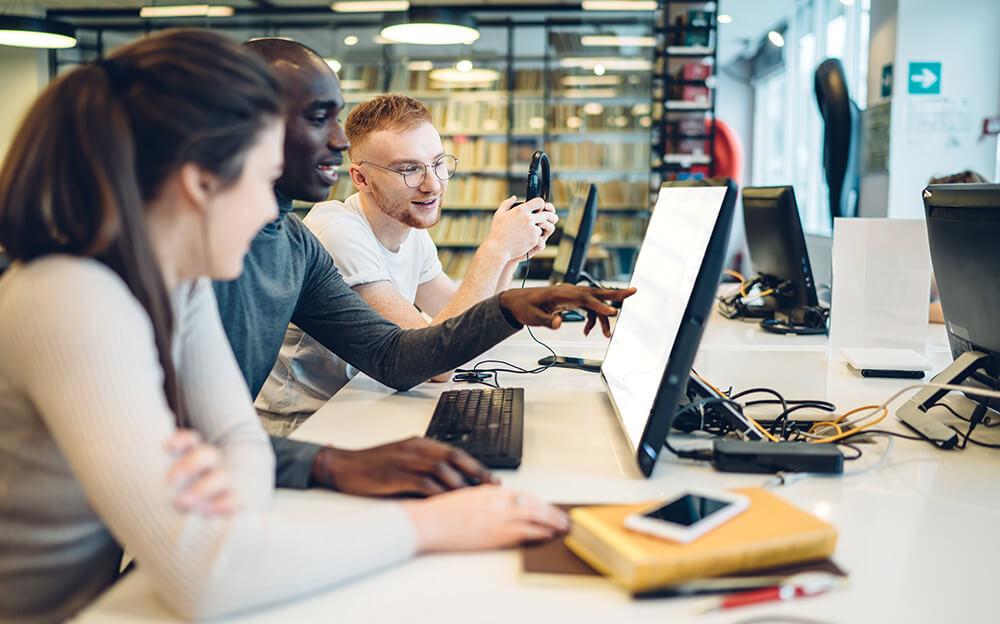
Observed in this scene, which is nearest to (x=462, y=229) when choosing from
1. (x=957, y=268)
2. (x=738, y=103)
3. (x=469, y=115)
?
(x=469, y=115)

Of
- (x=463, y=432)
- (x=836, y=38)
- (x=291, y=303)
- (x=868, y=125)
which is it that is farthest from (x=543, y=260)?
(x=836, y=38)

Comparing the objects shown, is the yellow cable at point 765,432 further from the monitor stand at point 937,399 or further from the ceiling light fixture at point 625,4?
the ceiling light fixture at point 625,4

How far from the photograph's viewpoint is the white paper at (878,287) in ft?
6.40

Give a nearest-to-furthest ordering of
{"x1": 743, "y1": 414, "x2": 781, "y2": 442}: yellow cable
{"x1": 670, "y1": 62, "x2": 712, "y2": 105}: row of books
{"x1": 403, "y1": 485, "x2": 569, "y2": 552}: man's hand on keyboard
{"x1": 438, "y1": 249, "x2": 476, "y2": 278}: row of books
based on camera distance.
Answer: {"x1": 403, "y1": 485, "x2": 569, "y2": 552}: man's hand on keyboard < {"x1": 743, "y1": 414, "x2": 781, "y2": 442}: yellow cable < {"x1": 670, "y1": 62, "x2": 712, "y2": 105}: row of books < {"x1": 438, "y1": 249, "x2": 476, "y2": 278}: row of books

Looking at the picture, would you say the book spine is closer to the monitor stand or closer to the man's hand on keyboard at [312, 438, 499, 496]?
the man's hand on keyboard at [312, 438, 499, 496]

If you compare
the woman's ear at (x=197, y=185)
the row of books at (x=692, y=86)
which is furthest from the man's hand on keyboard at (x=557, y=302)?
the row of books at (x=692, y=86)

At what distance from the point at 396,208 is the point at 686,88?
3.96 metres

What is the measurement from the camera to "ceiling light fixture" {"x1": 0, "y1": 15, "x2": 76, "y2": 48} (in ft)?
16.8

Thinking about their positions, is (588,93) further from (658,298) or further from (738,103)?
(738,103)

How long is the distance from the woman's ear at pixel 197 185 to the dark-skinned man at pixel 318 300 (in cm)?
61

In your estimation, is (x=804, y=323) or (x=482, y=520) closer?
(x=482, y=520)

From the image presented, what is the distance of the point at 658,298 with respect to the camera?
121cm

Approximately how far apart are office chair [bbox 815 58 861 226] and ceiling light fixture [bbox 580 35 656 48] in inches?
78.0

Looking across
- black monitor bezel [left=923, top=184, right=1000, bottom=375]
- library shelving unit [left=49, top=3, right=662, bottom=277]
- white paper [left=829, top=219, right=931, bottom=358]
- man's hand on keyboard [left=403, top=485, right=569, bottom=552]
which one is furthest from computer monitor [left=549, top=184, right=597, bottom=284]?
library shelving unit [left=49, top=3, right=662, bottom=277]
